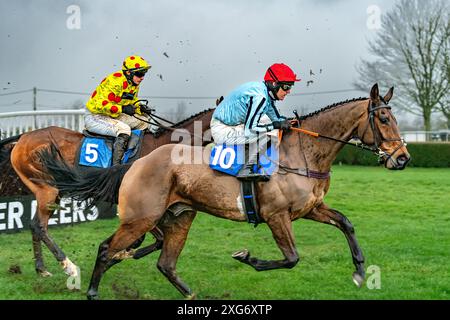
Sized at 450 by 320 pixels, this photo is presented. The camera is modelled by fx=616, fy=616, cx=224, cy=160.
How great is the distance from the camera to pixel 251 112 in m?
4.83

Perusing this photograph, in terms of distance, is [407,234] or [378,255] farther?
[407,234]

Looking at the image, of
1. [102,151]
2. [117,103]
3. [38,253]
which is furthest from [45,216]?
[117,103]

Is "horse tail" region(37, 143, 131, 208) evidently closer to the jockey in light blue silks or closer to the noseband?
the jockey in light blue silks

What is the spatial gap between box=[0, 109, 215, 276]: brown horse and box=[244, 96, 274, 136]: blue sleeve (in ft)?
4.98

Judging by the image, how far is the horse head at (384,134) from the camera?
5.04 metres

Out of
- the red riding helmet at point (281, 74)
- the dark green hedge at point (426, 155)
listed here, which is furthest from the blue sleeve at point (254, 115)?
the dark green hedge at point (426, 155)

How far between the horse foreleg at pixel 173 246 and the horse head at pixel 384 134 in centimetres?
164

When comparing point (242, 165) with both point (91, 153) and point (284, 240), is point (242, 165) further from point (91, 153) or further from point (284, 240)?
point (91, 153)

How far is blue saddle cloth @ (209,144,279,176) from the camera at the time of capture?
15.9 feet

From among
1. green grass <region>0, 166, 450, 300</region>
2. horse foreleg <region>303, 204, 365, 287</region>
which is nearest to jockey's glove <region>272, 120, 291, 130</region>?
horse foreleg <region>303, 204, 365, 287</region>
